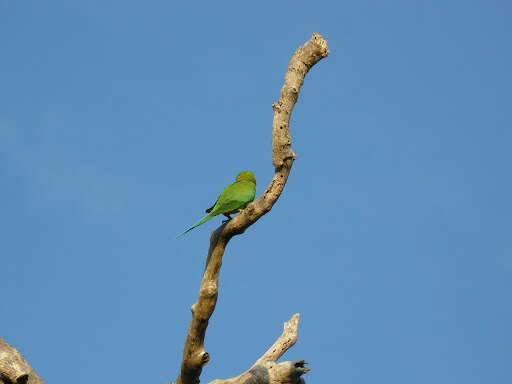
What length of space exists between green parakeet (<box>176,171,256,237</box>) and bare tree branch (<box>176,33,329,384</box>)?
275 mm

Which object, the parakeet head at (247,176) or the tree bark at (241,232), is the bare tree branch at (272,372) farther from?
the parakeet head at (247,176)

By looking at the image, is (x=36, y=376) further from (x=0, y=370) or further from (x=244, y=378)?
(x=244, y=378)

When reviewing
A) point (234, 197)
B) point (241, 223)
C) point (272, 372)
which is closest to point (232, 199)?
point (234, 197)

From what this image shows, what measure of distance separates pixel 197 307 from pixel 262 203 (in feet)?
4.56

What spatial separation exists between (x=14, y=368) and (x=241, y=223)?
318 cm

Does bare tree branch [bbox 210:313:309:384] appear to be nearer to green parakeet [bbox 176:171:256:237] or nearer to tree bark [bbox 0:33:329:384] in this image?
tree bark [bbox 0:33:329:384]

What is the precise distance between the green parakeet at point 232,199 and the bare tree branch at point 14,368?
248 cm

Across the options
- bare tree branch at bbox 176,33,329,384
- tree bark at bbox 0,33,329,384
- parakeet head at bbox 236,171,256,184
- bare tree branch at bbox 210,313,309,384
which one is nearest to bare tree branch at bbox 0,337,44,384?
tree bark at bbox 0,33,329,384

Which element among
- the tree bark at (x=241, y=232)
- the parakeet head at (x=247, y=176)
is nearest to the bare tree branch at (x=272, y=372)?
the tree bark at (x=241, y=232)

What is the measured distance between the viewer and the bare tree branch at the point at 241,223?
23.9 feet

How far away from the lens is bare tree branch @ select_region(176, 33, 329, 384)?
727cm

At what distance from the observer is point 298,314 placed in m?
9.78

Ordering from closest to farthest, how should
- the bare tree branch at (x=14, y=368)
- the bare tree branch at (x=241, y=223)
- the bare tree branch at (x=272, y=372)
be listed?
the bare tree branch at (x=241, y=223), the bare tree branch at (x=14, y=368), the bare tree branch at (x=272, y=372)

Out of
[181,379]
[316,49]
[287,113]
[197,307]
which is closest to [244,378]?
[181,379]
